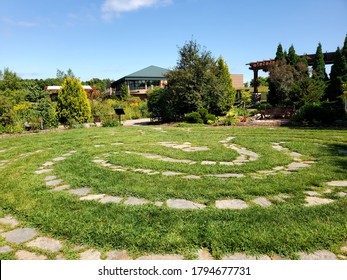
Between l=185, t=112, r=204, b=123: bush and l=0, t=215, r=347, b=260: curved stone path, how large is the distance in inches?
465

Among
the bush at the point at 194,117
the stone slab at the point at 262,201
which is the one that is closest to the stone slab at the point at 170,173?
the stone slab at the point at 262,201

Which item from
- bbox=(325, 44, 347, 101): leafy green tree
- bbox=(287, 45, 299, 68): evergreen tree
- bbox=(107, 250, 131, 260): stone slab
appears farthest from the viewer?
bbox=(287, 45, 299, 68): evergreen tree

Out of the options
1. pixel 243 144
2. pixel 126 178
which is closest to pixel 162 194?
pixel 126 178

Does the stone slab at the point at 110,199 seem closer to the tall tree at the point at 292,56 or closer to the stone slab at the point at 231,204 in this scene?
the stone slab at the point at 231,204

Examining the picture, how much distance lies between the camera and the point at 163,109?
1605 centimetres

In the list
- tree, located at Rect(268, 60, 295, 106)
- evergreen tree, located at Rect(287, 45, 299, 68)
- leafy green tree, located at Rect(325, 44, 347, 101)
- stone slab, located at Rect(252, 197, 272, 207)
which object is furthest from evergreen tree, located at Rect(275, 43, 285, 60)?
stone slab, located at Rect(252, 197, 272, 207)

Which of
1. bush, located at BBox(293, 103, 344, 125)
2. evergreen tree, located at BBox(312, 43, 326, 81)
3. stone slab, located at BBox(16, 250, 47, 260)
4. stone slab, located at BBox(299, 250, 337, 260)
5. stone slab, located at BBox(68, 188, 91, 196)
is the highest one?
evergreen tree, located at BBox(312, 43, 326, 81)

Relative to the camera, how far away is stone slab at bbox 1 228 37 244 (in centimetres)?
239

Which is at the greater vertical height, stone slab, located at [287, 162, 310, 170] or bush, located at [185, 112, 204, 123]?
bush, located at [185, 112, 204, 123]

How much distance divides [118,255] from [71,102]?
13.8m

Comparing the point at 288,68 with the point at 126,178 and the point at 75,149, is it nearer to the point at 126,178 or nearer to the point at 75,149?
the point at 75,149

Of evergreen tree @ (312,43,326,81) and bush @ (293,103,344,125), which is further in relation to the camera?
evergreen tree @ (312,43,326,81)

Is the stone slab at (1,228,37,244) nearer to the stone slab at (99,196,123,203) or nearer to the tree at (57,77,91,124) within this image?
the stone slab at (99,196,123,203)

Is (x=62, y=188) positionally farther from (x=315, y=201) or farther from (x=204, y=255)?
(x=315, y=201)
